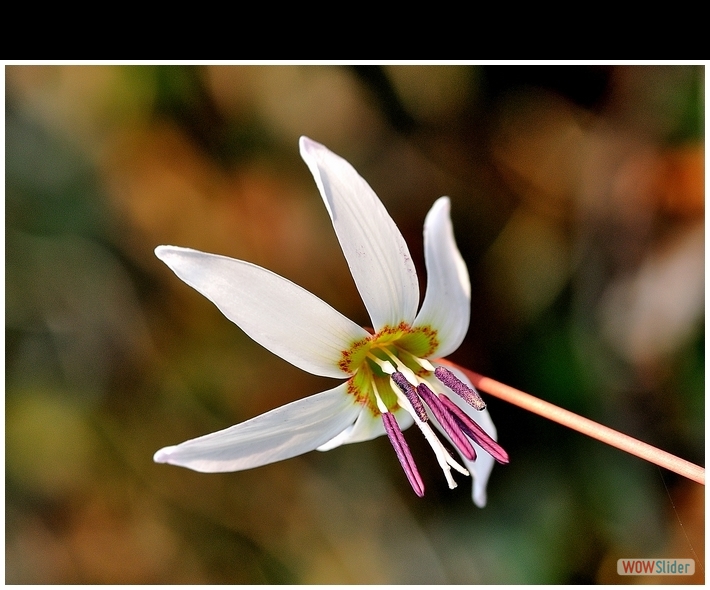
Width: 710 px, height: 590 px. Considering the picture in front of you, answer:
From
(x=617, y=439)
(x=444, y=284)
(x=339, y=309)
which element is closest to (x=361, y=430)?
(x=444, y=284)

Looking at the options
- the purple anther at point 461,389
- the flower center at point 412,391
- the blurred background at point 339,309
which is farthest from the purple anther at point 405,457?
the blurred background at point 339,309

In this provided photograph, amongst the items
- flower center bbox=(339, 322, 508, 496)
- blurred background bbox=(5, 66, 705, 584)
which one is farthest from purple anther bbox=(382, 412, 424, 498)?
blurred background bbox=(5, 66, 705, 584)

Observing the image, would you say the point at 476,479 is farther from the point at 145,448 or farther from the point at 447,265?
the point at 145,448

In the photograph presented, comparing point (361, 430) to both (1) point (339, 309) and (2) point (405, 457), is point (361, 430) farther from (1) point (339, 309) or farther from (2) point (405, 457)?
(1) point (339, 309)

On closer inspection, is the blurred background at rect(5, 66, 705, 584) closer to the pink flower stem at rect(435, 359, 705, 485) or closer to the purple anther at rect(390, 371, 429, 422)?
the purple anther at rect(390, 371, 429, 422)

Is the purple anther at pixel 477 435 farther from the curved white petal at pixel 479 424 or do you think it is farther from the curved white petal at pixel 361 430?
the curved white petal at pixel 361 430

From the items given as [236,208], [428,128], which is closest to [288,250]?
[236,208]
